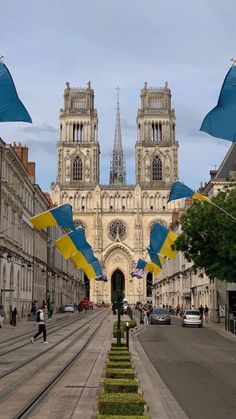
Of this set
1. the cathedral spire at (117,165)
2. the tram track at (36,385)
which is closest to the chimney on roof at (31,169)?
the tram track at (36,385)

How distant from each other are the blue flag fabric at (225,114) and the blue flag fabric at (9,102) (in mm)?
5417

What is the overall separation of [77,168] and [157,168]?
17097 millimetres

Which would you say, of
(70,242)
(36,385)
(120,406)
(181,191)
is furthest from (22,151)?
(120,406)

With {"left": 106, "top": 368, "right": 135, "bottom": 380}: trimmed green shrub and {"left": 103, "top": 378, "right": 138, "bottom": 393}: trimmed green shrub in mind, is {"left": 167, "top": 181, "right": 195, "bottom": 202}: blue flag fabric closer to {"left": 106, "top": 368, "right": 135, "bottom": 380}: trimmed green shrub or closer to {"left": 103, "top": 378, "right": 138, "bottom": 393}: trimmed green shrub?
{"left": 106, "top": 368, "right": 135, "bottom": 380}: trimmed green shrub

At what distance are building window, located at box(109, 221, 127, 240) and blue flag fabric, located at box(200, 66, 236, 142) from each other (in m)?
105

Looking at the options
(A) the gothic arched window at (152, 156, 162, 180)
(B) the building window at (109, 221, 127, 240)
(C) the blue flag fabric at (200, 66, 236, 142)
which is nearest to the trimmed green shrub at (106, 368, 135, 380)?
(C) the blue flag fabric at (200, 66, 236, 142)

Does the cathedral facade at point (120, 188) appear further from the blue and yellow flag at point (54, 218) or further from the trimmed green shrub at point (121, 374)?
the trimmed green shrub at point (121, 374)

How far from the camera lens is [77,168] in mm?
127812

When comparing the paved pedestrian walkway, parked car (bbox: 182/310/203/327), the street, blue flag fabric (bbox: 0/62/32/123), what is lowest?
the street

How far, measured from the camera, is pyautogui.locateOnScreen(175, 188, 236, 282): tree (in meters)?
38.4

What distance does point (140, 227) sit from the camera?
122 metres

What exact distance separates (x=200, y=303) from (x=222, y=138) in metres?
49.6

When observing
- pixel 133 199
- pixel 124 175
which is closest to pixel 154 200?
pixel 133 199

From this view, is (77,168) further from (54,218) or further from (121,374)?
(121,374)
